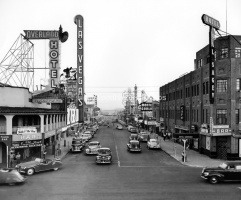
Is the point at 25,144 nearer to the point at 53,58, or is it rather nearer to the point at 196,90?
the point at 53,58

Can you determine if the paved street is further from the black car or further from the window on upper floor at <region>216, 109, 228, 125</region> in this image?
the window on upper floor at <region>216, 109, 228, 125</region>

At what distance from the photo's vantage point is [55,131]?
39.2 metres

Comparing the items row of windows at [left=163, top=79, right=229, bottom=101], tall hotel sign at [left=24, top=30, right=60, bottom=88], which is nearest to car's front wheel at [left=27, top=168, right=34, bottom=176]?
tall hotel sign at [left=24, top=30, right=60, bottom=88]

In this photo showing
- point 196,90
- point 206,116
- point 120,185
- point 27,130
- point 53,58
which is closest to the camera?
point 120,185

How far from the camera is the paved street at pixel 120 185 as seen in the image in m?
18.1

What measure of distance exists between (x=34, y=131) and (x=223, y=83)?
23269 millimetres

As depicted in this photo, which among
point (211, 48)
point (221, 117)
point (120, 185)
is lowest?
point (120, 185)

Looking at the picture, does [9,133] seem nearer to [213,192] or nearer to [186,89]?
[213,192]

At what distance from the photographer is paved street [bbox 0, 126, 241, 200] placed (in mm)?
18141

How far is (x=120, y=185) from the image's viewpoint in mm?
20688

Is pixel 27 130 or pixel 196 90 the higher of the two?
pixel 196 90

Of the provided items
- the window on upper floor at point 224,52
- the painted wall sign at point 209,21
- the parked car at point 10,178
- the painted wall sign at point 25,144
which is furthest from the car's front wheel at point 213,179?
the window on upper floor at point 224,52

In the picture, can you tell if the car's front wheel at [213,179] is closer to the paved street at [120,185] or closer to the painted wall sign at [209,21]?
the paved street at [120,185]

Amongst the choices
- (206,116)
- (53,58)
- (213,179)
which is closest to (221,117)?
(206,116)
